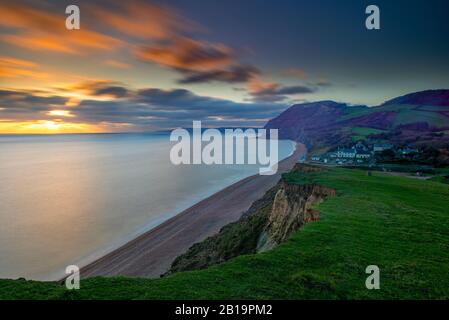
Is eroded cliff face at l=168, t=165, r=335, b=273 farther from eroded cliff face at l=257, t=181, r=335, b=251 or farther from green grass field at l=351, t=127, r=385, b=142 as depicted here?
green grass field at l=351, t=127, r=385, b=142

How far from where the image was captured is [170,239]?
39625 millimetres

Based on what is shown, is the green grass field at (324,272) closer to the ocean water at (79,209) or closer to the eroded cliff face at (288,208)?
the eroded cliff face at (288,208)

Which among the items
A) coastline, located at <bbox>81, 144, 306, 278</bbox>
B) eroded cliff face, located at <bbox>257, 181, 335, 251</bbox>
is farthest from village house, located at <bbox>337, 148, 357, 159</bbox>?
eroded cliff face, located at <bbox>257, 181, 335, 251</bbox>

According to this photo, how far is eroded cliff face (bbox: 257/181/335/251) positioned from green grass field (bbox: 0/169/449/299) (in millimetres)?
6550

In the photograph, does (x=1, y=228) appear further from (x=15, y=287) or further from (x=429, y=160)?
(x=429, y=160)

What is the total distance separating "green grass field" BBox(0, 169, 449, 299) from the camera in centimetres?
852

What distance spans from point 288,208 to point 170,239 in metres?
21.4

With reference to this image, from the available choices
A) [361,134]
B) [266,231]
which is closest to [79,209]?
[266,231]

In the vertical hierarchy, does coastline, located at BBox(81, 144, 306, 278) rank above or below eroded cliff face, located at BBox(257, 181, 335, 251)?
below

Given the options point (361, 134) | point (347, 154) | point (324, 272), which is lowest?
point (324, 272)

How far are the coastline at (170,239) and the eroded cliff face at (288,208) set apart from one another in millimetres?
12444

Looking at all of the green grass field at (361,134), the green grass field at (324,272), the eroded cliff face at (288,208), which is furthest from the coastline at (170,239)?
the green grass field at (361,134)

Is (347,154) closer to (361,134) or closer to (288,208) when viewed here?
(361,134)
